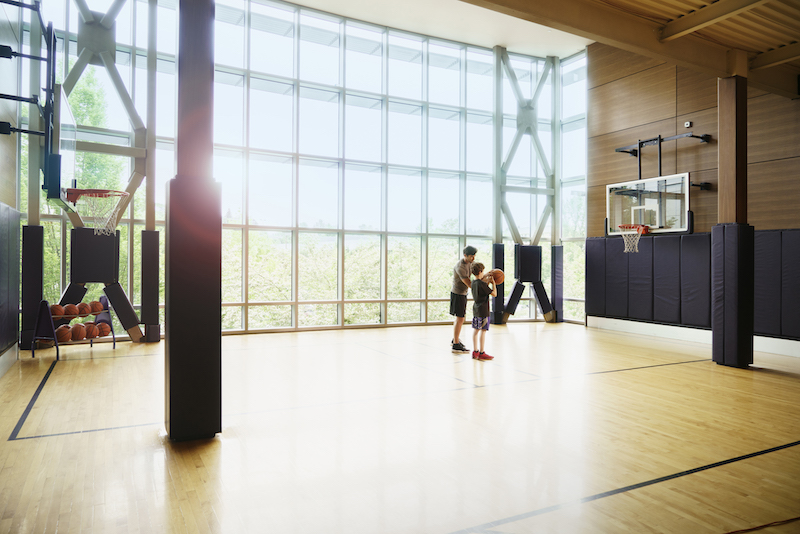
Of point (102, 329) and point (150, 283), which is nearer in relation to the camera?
point (102, 329)

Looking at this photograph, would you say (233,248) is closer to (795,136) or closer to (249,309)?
(249,309)

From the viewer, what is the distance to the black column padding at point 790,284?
25.8ft

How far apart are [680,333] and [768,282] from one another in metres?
2.06

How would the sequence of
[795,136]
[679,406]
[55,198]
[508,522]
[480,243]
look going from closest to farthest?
[508,522], [679,406], [55,198], [795,136], [480,243]

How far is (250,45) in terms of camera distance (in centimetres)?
1055

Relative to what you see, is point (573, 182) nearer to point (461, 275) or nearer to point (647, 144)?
point (647, 144)

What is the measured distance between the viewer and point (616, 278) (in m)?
11.1

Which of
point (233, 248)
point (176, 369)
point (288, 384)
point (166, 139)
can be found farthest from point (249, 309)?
point (176, 369)

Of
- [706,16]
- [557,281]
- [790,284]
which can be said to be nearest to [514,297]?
[557,281]

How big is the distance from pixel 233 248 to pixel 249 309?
4.33ft

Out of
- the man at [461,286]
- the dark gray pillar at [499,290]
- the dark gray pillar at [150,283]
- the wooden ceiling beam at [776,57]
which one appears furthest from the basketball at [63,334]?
the wooden ceiling beam at [776,57]

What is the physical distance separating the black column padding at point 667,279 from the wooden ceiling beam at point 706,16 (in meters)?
4.49

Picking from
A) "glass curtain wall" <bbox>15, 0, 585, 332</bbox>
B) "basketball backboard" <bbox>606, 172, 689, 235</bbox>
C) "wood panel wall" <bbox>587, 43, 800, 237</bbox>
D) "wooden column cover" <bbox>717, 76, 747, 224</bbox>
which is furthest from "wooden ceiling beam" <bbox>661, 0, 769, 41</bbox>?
"glass curtain wall" <bbox>15, 0, 585, 332</bbox>

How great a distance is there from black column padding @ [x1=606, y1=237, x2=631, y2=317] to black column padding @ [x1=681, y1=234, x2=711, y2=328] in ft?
4.39
